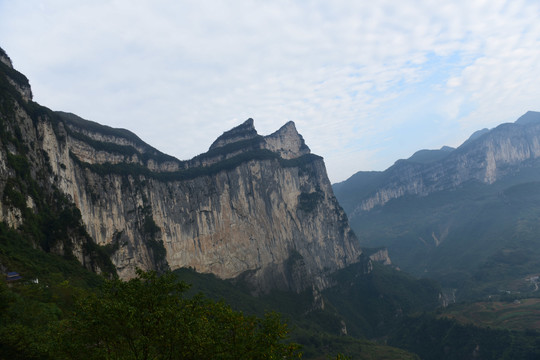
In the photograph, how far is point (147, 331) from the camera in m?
24.3

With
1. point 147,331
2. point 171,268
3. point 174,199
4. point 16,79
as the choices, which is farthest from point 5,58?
point 147,331

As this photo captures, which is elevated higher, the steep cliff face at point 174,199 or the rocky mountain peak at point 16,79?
the rocky mountain peak at point 16,79

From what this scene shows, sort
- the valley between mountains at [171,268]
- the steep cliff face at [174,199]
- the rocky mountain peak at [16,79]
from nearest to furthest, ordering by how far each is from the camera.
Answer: the valley between mountains at [171,268]
the rocky mountain peak at [16,79]
the steep cliff face at [174,199]

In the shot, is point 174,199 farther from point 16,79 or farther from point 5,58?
point 5,58

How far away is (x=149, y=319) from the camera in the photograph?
24297 mm

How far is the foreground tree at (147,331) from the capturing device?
77.1 ft

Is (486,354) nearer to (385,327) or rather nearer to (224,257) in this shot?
(385,327)

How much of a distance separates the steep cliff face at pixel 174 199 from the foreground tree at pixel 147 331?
61149 mm

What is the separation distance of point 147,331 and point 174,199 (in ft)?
443

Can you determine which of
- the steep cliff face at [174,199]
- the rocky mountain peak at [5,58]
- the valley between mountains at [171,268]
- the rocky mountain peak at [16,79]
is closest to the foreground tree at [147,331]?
the valley between mountains at [171,268]

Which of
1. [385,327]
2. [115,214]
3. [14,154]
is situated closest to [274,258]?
[385,327]

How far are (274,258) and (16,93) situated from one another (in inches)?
4880

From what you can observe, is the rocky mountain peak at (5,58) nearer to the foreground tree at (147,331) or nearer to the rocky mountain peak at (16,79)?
the rocky mountain peak at (16,79)

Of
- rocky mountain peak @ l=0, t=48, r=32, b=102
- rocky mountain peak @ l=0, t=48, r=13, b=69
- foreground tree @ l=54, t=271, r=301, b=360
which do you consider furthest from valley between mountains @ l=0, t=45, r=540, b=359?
rocky mountain peak @ l=0, t=48, r=13, b=69
